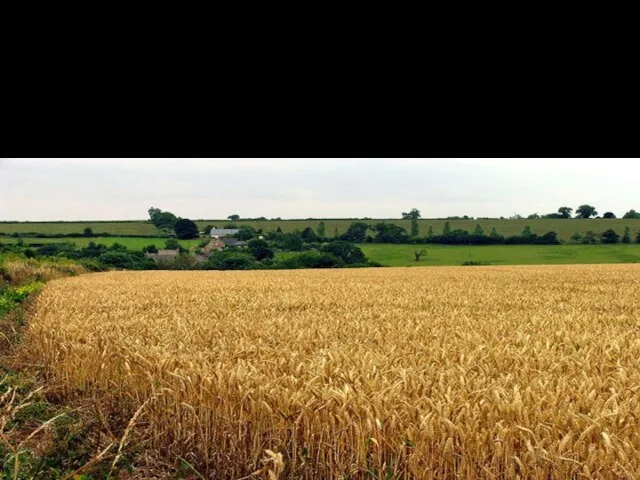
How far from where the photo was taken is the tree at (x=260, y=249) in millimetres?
53688

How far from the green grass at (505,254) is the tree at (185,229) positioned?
20.0 m

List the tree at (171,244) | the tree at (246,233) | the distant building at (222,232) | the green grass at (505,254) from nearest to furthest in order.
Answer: the green grass at (505,254)
the tree at (171,244)
the tree at (246,233)
the distant building at (222,232)

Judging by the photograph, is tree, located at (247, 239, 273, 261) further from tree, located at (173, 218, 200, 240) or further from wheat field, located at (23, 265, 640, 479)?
wheat field, located at (23, 265, 640, 479)

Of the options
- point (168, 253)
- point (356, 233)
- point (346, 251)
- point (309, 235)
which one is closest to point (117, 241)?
point (168, 253)

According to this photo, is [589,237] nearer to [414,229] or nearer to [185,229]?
[414,229]

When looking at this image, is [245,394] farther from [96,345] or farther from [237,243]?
[237,243]

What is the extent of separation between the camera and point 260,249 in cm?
5444

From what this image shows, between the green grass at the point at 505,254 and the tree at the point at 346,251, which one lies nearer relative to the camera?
the green grass at the point at 505,254

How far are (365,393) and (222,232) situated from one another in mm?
63228

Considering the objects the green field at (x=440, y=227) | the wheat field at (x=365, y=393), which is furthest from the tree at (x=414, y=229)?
the wheat field at (x=365, y=393)

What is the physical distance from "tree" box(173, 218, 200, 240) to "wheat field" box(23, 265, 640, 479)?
5617 centimetres

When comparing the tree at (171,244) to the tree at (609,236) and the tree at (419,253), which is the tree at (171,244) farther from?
the tree at (609,236)

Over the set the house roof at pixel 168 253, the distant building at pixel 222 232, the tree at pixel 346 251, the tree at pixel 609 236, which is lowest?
the house roof at pixel 168 253

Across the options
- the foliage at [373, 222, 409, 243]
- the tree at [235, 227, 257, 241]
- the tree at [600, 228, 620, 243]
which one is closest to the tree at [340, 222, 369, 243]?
the foliage at [373, 222, 409, 243]
